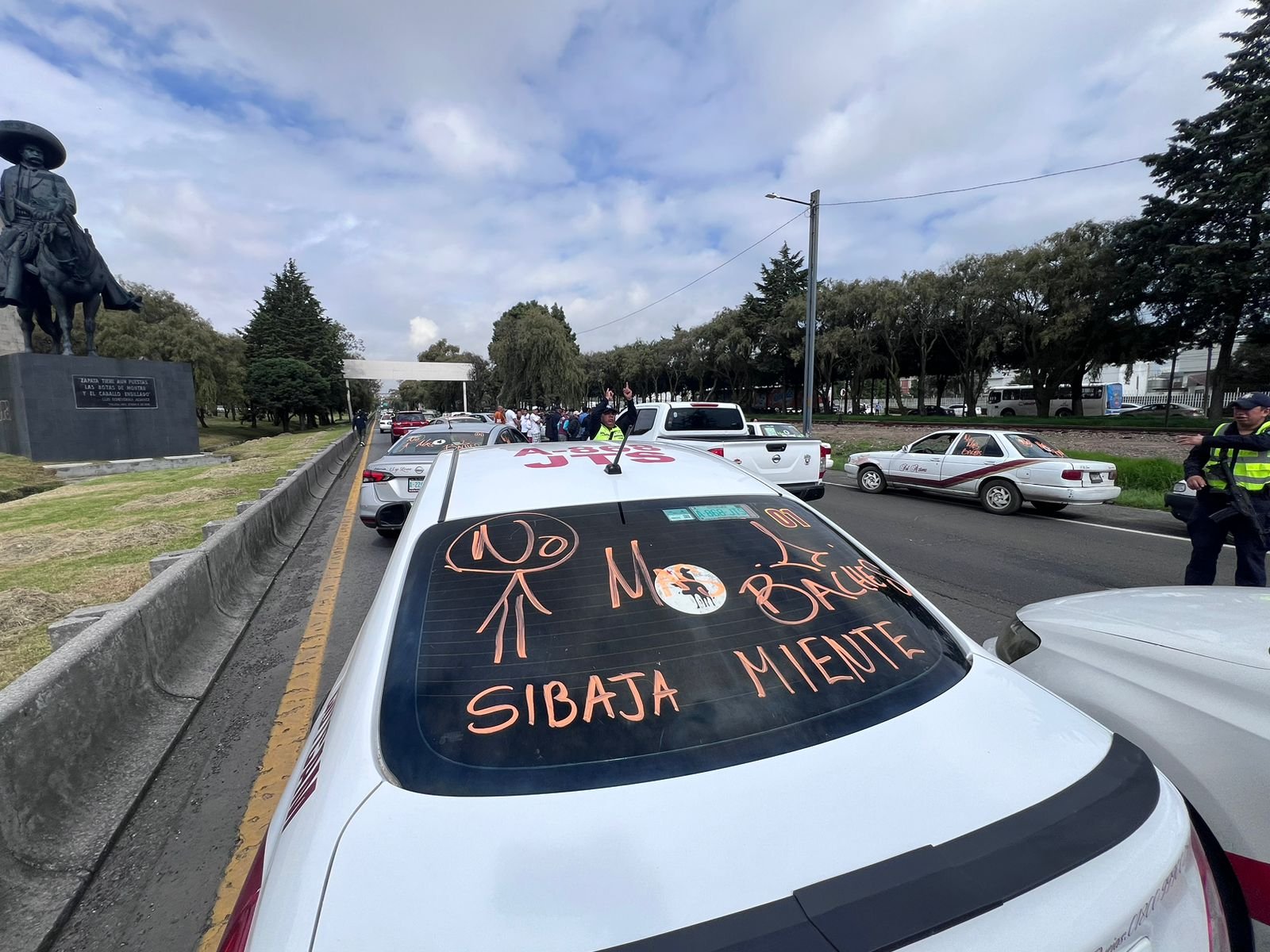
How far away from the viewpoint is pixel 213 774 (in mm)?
3068

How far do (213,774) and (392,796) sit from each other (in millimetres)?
2631

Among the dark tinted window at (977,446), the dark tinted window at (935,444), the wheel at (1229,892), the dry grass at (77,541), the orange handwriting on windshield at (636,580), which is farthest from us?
the dark tinted window at (935,444)

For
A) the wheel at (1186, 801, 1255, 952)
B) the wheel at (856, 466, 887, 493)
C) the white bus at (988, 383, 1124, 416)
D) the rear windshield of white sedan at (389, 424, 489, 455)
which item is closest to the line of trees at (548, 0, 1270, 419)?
the white bus at (988, 383, 1124, 416)

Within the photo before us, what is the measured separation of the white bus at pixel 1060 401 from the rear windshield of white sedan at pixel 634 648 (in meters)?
48.3

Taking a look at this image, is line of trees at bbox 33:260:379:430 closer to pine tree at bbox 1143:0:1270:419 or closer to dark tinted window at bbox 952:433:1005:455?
dark tinted window at bbox 952:433:1005:455

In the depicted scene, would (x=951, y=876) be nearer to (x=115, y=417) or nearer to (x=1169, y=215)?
(x=115, y=417)

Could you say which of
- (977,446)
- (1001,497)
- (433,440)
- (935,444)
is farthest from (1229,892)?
(935,444)

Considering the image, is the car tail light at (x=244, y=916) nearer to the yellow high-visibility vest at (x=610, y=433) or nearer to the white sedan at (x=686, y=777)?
the white sedan at (x=686, y=777)

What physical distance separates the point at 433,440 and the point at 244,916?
9011mm

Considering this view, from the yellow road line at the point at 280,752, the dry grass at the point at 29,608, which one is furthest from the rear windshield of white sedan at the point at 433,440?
the dry grass at the point at 29,608

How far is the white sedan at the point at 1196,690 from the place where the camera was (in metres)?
1.73

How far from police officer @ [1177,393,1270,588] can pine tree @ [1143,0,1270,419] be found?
30.0m

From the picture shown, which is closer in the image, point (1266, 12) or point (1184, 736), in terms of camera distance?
point (1184, 736)

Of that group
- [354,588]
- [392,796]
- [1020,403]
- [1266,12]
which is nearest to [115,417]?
[354,588]
